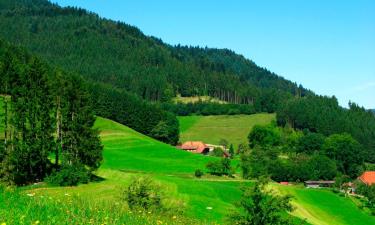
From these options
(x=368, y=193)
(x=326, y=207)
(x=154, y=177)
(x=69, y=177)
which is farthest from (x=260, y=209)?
(x=368, y=193)

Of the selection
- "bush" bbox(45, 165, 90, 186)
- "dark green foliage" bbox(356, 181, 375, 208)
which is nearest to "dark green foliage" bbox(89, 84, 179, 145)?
"dark green foliage" bbox(356, 181, 375, 208)

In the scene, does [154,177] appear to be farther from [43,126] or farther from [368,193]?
[368,193]

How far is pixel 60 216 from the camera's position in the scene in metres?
11.7

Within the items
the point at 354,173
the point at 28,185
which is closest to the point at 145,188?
the point at 28,185

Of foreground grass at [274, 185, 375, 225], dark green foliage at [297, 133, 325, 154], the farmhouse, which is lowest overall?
foreground grass at [274, 185, 375, 225]

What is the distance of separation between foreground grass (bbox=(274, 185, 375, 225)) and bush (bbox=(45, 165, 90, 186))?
31.8m

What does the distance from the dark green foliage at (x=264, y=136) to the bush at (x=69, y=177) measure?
11570cm

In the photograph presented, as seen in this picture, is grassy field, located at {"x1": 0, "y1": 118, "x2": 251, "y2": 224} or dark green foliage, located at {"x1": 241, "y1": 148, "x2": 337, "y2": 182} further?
dark green foliage, located at {"x1": 241, "y1": 148, "x2": 337, "y2": 182}

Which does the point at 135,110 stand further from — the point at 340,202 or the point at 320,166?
the point at 340,202

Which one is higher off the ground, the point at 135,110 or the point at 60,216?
the point at 135,110

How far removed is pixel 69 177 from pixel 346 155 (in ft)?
365

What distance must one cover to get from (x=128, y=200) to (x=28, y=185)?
25333 millimetres

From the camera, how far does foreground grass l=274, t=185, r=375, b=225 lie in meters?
77.6

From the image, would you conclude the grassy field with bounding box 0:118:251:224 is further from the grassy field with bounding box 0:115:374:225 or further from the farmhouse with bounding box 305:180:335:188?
the farmhouse with bounding box 305:180:335:188
